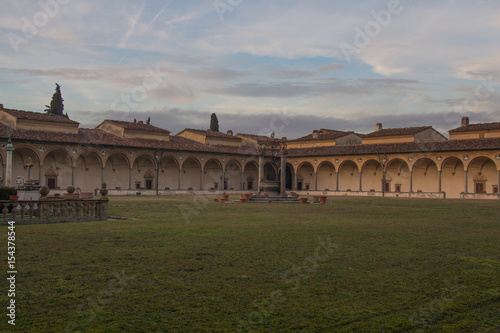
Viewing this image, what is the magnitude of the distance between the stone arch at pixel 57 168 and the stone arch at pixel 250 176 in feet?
66.3

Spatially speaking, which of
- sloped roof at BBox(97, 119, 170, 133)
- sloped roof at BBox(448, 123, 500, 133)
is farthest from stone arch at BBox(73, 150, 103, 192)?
sloped roof at BBox(448, 123, 500, 133)

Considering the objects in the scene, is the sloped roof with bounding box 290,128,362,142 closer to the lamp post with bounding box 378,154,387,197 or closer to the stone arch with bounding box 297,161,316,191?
the stone arch with bounding box 297,161,316,191

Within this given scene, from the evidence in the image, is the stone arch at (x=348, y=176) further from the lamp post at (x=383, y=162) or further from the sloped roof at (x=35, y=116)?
the sloped roof at (x=35, y=116)

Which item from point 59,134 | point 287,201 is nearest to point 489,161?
point 287,201

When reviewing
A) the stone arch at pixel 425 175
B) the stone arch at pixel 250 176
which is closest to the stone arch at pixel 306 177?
the stone arch at pixel 250 176

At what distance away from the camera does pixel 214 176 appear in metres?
49.9

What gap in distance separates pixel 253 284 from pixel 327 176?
155ft

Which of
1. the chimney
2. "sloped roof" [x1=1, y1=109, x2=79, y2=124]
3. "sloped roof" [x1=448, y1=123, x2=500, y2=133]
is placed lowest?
"sloped roof" [x1=448, y1=123, x2=500, y2=133]

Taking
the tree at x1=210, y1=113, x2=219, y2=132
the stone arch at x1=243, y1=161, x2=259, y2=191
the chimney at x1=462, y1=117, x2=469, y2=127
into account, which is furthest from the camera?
the tree at x1=210, y1=113, x2=219, y2=132

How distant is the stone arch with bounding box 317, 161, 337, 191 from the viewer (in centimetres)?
5119

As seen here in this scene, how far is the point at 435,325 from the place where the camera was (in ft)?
13.6

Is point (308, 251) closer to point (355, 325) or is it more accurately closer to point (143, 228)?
point (355, 325)

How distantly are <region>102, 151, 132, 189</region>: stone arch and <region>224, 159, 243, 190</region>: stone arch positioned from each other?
11.3 meters

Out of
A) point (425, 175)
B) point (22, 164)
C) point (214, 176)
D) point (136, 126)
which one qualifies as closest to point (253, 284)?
point (22, 164)
